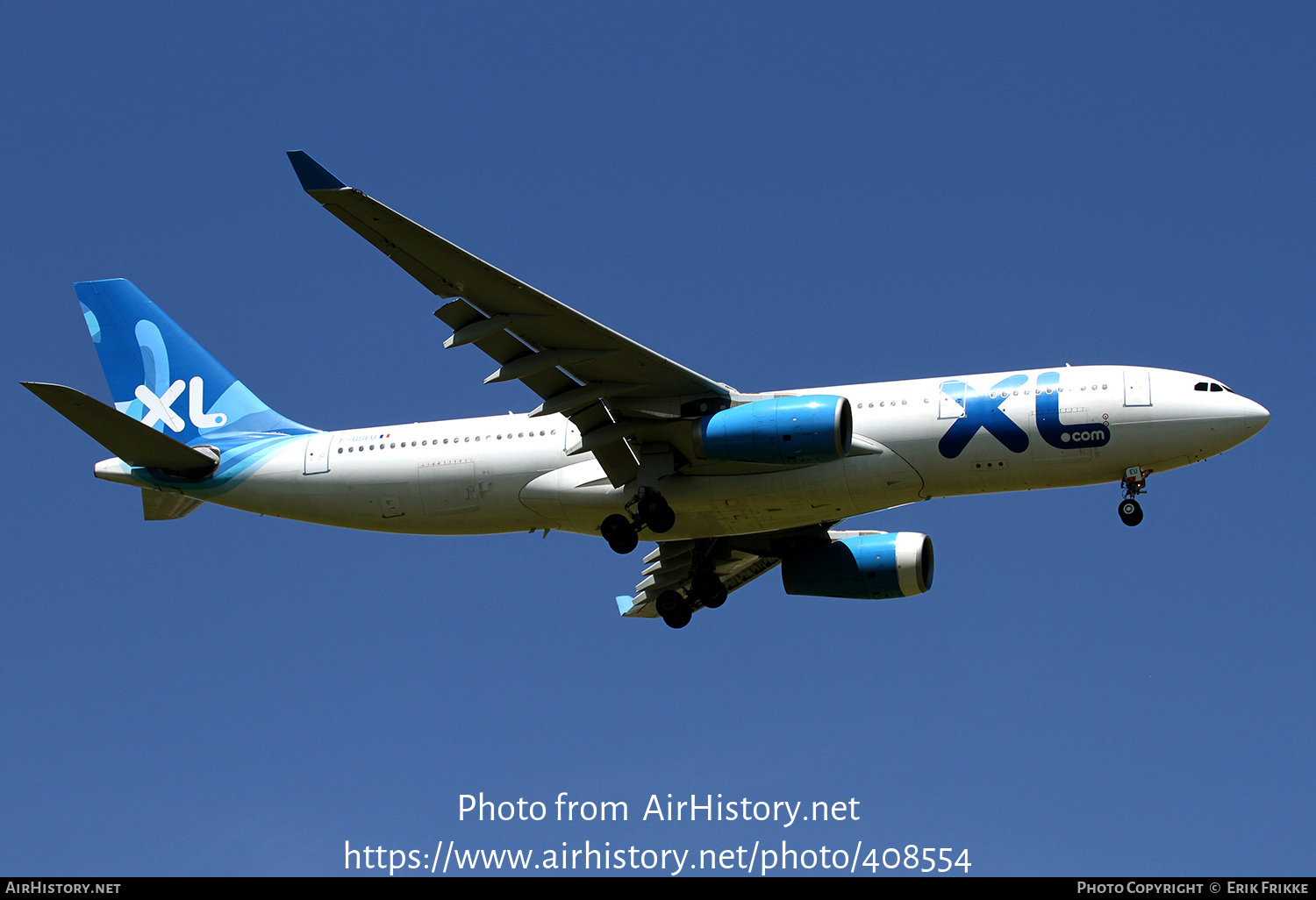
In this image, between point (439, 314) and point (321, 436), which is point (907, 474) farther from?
point (321, 436)

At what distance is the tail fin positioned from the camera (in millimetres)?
35250

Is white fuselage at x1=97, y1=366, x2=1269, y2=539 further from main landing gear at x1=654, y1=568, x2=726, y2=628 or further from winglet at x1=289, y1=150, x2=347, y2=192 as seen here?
winglet at x1=289, y1=150, x2=347, y2=192

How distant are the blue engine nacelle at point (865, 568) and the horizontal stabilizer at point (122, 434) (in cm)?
1500

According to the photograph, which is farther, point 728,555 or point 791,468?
point 728,555

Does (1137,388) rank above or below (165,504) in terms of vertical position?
above

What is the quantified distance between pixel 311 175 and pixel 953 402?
1371 cm

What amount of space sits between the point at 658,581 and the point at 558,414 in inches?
269

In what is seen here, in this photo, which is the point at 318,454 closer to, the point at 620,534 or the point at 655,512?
the point at 620,534

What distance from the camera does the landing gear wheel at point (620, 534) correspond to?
100ft

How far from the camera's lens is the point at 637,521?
30.1m

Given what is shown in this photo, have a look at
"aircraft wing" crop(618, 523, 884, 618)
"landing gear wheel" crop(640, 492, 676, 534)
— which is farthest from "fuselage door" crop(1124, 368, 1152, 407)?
"landing gear wheel" crop(640, 492, 676, 534)

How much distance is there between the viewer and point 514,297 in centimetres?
2669

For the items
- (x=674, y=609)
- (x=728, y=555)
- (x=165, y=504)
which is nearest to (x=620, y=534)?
(x=674, y=609)
